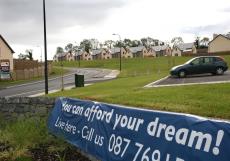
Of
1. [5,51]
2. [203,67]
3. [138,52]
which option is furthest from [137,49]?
[203,67]

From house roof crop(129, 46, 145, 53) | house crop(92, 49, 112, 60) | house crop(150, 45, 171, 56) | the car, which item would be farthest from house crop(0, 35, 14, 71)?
house crop(92, 49, 112, 60)

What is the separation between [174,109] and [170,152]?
16.7ft

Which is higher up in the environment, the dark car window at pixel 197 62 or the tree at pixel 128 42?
the tree at pixel 128 42

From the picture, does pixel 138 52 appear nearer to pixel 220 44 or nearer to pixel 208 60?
pixel 220 44

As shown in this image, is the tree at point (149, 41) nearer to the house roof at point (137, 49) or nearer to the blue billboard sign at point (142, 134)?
the house roof at point (137, 49)

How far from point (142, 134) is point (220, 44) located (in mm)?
109788

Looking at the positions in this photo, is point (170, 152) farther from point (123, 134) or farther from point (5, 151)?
point (5, 151)

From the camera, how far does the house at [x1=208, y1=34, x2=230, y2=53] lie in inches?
4368

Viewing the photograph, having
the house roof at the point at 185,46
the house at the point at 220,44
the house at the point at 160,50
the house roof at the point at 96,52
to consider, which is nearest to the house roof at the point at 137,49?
the house at the point at 160,50

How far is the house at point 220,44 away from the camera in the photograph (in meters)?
111

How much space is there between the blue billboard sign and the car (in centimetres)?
1961

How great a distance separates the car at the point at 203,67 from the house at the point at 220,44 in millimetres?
83876

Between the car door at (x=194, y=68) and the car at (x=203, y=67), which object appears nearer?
the car at (x=203, y=67)

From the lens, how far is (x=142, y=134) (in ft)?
24.6
